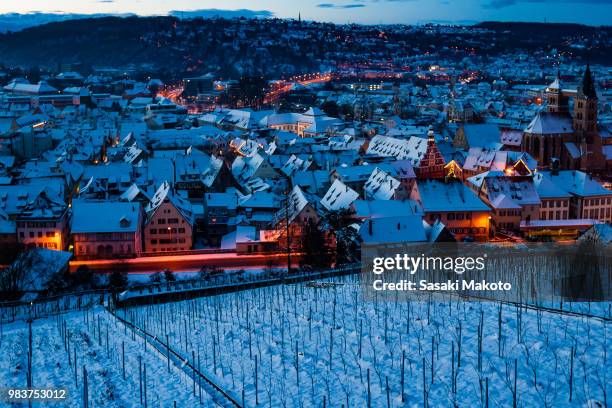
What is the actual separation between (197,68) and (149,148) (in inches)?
3799

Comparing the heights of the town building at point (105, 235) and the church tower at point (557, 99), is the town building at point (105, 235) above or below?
below

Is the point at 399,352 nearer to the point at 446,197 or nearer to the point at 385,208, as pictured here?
the point at 385,208

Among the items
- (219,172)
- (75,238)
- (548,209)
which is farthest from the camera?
(219,172)

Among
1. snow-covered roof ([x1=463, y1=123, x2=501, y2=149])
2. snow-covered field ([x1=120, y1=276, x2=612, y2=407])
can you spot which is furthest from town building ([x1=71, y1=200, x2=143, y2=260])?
snow-covered roof ([x1=463, y1=123, x2=501, y2=149])

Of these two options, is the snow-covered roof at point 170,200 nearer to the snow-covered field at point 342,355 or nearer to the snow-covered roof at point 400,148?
the snow-covered field at point 342,355

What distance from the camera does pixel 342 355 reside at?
13.3 meters

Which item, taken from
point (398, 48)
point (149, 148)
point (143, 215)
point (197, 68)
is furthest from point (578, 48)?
point (143, 215)

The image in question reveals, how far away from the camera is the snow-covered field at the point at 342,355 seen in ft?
37.8

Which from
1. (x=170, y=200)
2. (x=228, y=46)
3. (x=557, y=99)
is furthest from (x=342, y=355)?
(x=228, y=46)

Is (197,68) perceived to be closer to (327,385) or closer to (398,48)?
(398,48)

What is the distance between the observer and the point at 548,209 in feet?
107

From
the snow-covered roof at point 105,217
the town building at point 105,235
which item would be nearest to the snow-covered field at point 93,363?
the town building at point 105,235

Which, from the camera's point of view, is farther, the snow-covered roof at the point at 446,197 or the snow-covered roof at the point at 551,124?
the snow-covered roof at the point at 551,124

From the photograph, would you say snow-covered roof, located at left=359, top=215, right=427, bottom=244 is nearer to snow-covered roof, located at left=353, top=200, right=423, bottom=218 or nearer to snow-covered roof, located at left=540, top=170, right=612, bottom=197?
snow-covered roof, located at left=353, top=200, right=423, bottom=218
